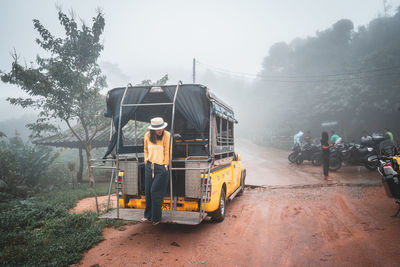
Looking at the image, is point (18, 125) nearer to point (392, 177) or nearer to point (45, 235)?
point (45, 235)

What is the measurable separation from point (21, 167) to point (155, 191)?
890cm

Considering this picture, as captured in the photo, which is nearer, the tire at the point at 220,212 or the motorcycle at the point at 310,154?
the tire at the point at 220,212

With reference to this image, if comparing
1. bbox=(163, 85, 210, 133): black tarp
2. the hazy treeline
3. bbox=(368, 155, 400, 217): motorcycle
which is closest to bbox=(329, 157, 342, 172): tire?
bbox=(368, 155, 400, 217): motorcycle

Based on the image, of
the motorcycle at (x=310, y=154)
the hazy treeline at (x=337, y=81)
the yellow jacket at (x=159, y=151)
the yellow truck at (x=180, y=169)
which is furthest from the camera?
the hazy treeline at (x=337, y=81)

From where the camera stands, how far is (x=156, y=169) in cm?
425

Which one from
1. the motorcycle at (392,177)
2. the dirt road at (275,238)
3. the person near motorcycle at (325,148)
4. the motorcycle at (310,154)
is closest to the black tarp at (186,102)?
the dirt road at (275,238)

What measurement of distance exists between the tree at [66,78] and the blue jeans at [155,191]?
6.73 metres

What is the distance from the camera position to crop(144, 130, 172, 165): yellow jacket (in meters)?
4.26

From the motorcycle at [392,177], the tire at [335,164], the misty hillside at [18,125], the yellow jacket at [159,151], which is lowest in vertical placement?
the tire at [335,164]

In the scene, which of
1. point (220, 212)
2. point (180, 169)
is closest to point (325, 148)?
point (220, 212)

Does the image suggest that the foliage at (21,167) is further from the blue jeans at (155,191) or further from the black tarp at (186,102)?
the blue jeans at (155,191)

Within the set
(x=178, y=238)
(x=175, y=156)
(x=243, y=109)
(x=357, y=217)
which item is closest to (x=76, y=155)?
(x=175, y=156)

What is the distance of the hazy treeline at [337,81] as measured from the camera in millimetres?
21719

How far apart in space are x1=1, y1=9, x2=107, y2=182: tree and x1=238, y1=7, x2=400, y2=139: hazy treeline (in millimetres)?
22185
